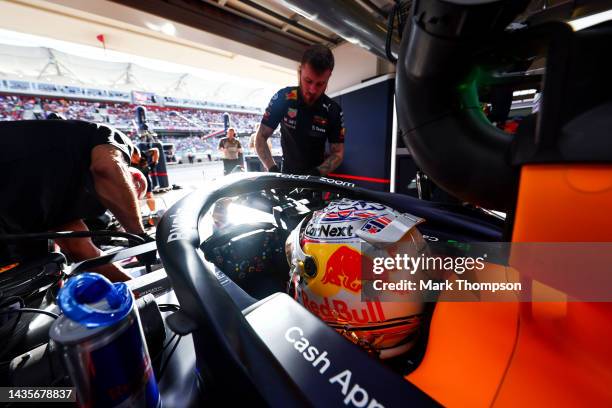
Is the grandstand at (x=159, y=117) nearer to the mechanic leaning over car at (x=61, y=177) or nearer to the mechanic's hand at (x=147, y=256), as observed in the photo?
the mechanic leaning over car at (x=61, y=177)

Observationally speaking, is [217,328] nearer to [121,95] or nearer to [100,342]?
[100,342]

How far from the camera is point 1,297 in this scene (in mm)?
643

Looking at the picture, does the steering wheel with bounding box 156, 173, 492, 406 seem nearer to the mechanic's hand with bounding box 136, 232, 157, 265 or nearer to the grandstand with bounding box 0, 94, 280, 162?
the mechanic's hand with bounding box 136, 232, 157, 265

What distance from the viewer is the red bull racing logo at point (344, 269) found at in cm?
64

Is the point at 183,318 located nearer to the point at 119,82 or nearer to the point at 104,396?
the point at 104,396

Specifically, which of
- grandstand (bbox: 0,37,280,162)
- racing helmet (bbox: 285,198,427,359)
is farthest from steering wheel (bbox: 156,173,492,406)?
grandstand (bbox: 0,37,280,162)

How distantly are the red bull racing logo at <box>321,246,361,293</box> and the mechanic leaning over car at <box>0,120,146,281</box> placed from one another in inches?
38.0

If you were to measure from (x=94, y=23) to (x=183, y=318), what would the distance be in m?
4.50

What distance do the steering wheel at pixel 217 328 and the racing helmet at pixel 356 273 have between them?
0.24 meters

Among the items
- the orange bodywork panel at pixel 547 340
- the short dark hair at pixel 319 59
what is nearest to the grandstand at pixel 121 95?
the short dark hair at pixel 319 59

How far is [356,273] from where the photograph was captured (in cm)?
64

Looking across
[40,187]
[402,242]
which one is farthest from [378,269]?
[40,187]

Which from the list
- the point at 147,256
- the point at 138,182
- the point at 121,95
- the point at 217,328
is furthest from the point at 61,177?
the point at 121,95

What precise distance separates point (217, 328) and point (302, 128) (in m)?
1.91
